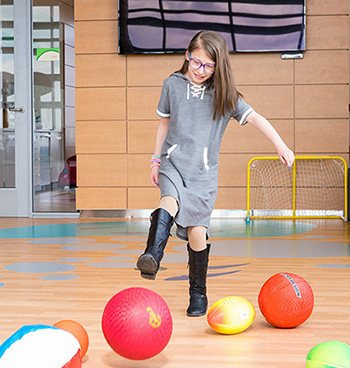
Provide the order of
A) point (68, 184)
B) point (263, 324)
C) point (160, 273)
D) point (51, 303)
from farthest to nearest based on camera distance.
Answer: point (68, 184), point (160, 273), point (51, 303), point (263, 324)

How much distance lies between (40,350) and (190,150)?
112 centimetres

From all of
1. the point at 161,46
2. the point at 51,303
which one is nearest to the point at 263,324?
the point at 51,303

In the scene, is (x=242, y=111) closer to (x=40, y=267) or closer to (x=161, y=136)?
(x=161, y=136)

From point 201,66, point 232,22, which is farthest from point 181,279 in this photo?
point 232,22

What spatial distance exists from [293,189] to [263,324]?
4.14m

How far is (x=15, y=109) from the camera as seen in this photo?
6570 mm

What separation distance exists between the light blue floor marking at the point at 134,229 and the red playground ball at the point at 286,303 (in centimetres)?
267

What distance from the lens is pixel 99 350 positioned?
6.40 feet

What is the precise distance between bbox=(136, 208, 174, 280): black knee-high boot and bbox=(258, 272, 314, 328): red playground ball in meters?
0.45

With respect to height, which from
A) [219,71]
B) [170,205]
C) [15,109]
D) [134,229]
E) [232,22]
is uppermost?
[232,22]

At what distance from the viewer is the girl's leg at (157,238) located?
1.98 m

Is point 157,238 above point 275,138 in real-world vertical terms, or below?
below

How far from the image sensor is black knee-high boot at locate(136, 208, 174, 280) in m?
1.98

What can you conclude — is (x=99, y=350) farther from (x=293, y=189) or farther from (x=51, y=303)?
(x=293, y=189)
